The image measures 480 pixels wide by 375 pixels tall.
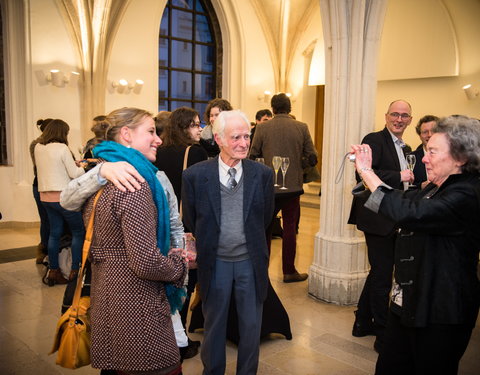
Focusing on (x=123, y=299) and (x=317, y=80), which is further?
(x=317, y=80)

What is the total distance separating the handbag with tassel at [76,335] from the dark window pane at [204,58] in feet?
31.7

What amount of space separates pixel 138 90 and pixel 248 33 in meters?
3.23

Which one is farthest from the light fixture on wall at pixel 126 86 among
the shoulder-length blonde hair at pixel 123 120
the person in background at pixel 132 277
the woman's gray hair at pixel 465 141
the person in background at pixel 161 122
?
the woman's gray hair at pixel 465 141

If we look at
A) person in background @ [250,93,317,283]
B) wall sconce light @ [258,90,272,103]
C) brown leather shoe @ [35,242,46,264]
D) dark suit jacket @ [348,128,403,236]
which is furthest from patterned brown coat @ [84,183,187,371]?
wall sconce light @ [258,90,272,103]

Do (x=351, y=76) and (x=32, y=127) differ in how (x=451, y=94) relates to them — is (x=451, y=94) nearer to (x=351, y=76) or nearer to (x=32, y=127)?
(x=351, y=76)

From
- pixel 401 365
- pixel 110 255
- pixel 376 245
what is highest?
pixel 110 255

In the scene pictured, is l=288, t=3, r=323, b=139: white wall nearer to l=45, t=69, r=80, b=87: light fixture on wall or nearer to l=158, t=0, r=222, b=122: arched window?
l=158, t=0, r=222, b=122: arched window

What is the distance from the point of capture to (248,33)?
11.0 metres

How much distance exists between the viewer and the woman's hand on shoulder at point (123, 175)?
1.74m

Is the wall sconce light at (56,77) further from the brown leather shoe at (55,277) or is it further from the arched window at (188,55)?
the brown leather shoe at (55,277)

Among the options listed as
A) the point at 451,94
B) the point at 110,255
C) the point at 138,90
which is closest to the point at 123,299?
the point at 110,255

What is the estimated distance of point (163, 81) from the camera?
10414 millimetres

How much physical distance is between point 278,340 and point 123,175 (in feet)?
7.50

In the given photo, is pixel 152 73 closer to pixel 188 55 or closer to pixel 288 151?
pixel 188 55
